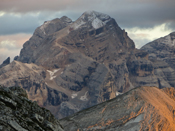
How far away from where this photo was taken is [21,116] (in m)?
50.9

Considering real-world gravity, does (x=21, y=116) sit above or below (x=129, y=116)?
above

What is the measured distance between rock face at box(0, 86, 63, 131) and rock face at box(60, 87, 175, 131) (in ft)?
176

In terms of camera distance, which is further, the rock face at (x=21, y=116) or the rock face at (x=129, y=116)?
the rock face at (x=129, y=116)

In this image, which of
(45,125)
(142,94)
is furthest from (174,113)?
(45,125)

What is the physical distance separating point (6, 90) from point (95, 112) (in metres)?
66.2

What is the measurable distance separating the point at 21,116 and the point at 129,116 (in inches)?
2626

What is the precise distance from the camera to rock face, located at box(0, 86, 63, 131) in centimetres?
4691

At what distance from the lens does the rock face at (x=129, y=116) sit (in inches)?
4364

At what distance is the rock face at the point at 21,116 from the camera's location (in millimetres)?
46906

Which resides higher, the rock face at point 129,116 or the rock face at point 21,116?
the rock face at point 21,116

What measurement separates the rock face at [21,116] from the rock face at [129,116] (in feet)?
176

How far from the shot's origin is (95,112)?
11888 cm

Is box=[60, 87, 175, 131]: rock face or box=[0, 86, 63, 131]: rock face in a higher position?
box=[0, 86, 63, 131]: rock face

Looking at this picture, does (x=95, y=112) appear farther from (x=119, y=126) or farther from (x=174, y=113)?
(x=174, y=113)
